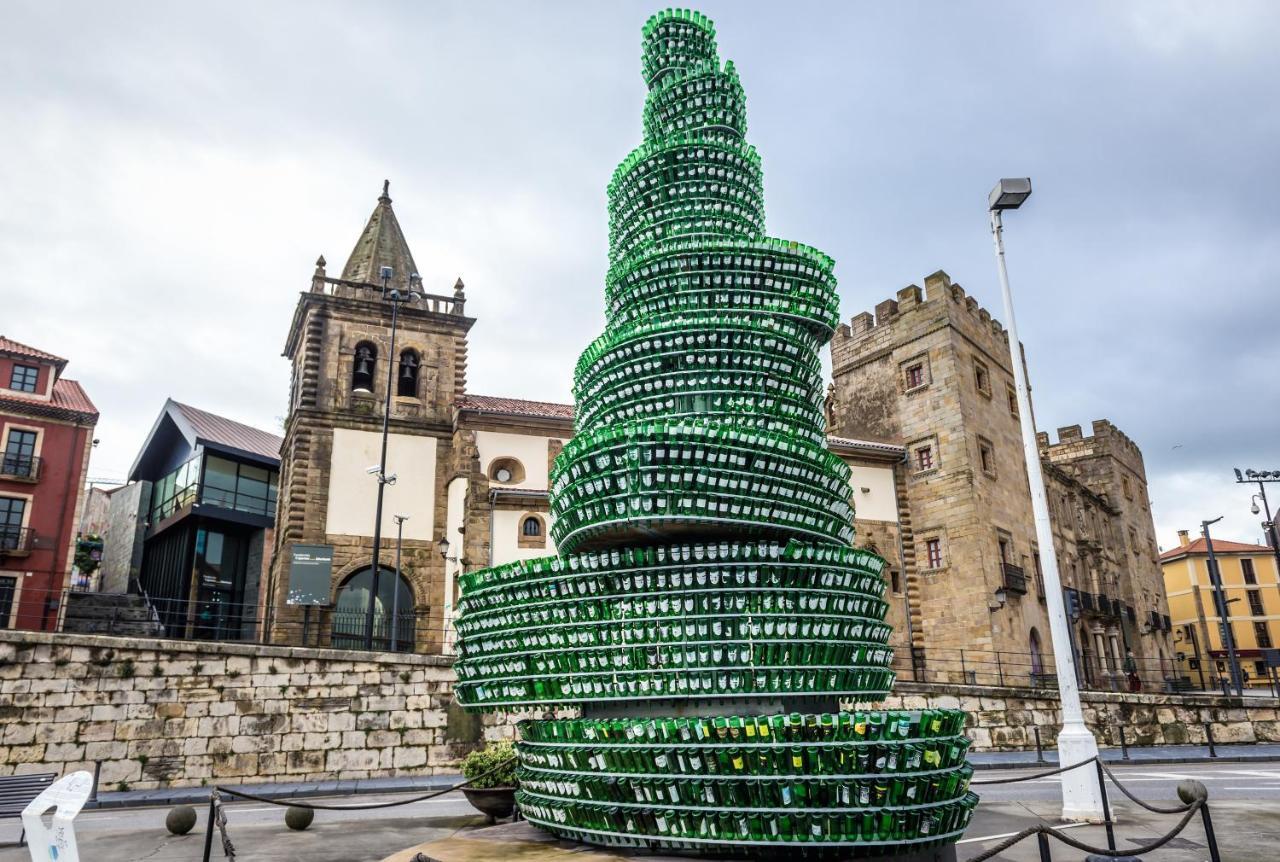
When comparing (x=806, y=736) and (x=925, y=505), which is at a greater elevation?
(x=925, y=505)

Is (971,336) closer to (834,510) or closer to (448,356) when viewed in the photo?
(448,356)

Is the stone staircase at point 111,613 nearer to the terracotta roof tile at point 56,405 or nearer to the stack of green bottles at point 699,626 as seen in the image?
the terracotta roof tile at point 56,405

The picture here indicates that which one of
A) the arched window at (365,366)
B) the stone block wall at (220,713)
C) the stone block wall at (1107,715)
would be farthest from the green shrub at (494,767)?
the arched window at (365,366)

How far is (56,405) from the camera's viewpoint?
28000 mm

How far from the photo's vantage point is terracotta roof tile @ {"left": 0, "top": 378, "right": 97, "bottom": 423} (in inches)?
1079

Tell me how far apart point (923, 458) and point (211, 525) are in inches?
1040

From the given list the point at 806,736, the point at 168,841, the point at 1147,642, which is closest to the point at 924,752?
the point at 806,736

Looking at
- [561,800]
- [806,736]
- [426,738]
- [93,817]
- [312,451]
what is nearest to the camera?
[806,736]

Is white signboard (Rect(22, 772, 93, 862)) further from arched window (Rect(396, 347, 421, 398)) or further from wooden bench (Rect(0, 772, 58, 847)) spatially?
arched window (Rect(396, 347, 421, 398))

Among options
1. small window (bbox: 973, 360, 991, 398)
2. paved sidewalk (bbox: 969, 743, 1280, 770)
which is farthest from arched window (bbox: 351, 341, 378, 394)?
paved sidewalk (bbox: 969, 743, 1280, 770)

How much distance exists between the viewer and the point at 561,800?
243 inches

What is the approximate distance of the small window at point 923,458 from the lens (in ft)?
93.4

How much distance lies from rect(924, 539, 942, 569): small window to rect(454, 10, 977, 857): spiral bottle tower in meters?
21.9

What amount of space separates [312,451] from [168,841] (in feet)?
65.3
